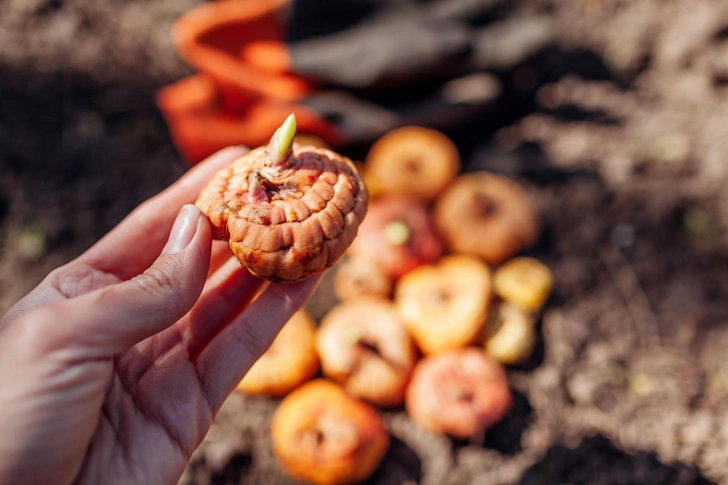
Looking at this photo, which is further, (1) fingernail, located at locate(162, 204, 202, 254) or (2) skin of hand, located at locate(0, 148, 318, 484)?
(1) fingernail, located at locate(162, 204, 202, 254)

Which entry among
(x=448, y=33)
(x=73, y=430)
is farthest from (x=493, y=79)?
(x=73, y=430)

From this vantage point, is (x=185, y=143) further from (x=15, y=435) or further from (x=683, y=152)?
(x=683, y=152)

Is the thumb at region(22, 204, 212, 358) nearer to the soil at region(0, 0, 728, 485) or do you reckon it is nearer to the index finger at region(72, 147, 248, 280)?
the index finger at region(72, 147, 248, 280)

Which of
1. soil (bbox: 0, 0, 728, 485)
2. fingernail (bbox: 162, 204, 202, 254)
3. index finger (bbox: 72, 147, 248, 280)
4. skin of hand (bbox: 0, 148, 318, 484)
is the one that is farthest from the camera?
soil (bbox: 0, 0, 728, 485)

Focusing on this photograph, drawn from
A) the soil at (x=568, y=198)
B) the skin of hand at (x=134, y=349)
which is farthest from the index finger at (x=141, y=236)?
the soil at (x=568, y=198)

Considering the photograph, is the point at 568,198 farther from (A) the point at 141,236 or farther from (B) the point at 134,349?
(B) the point at 134,349

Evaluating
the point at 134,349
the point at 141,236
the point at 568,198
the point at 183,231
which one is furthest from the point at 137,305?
the point at 568,198

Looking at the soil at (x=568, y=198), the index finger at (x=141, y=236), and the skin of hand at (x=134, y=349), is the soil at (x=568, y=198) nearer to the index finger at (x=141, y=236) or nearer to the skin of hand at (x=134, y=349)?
the skin of hand at (x=134, y=349)

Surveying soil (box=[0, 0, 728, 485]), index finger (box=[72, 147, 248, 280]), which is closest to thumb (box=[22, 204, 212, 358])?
index finger (box=[72, 147, 248, 280])
